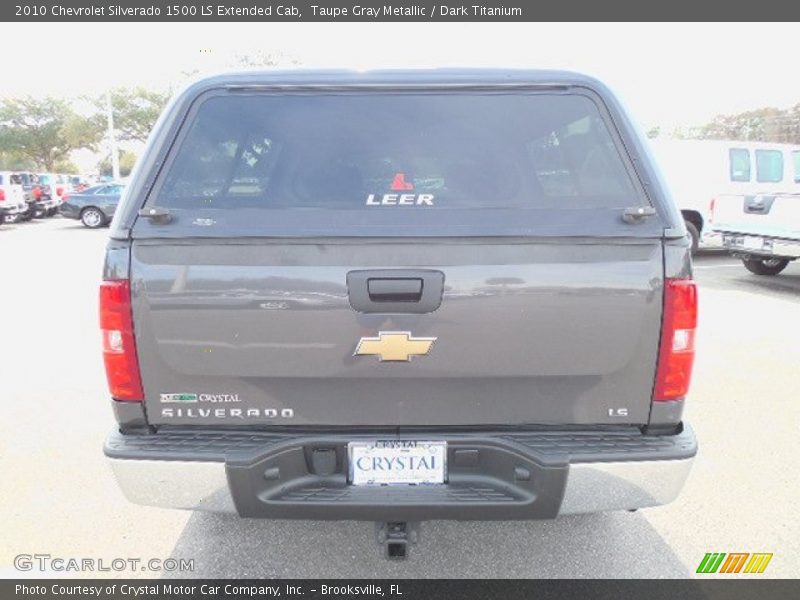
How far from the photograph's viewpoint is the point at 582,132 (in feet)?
7.73

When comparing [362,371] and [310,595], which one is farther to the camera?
[310,595]

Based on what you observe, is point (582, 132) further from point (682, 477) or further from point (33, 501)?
point (33, 501)

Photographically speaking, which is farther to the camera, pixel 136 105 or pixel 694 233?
pixel 136 105

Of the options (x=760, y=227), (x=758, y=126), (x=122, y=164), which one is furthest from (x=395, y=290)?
(x=122, y=164)

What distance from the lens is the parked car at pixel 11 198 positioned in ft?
66.9

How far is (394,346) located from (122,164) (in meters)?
68.5

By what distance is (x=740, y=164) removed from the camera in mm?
11195

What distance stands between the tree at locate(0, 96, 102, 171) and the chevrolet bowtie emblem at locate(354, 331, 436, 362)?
52.3m

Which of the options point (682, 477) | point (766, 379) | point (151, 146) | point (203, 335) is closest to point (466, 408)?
point (682, 477)

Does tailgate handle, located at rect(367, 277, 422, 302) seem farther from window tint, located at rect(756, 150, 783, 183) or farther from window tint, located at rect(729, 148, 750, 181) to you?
window tint, located at rect(756, 150, 783, 183)

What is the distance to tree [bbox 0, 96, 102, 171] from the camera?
48469 millimetres

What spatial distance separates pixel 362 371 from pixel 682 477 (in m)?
1.21

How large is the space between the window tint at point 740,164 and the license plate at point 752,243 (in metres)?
2.81

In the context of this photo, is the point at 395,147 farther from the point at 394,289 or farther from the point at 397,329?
the point at 397,329
